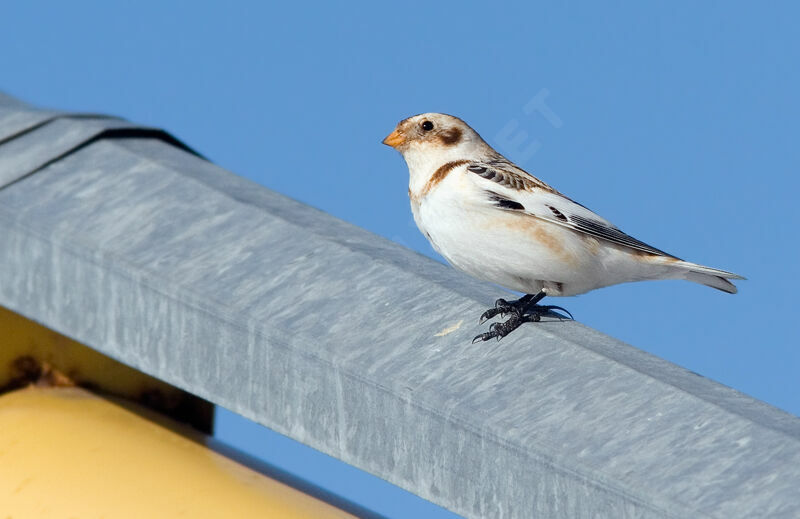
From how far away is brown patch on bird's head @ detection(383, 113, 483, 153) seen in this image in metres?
4.58

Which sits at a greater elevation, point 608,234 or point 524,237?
point 608,234

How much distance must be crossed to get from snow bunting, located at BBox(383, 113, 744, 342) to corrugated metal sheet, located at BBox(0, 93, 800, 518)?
0.94 metres

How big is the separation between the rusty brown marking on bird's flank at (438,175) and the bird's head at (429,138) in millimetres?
121

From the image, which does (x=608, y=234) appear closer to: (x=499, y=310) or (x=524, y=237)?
(x=524, y=237)

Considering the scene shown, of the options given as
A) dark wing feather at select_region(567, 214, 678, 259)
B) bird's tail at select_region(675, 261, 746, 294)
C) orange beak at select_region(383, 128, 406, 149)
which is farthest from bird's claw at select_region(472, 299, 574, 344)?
orange beak at select_region(383, 128, 406, 149)

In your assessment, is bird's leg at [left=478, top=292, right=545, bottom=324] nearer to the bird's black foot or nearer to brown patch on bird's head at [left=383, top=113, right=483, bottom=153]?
the bird's black foot

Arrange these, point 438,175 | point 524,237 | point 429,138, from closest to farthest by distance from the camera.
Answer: point 524,237 < point 438,175 < point 429,138

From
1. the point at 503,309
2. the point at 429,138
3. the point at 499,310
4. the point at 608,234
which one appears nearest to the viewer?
the point at 499,310

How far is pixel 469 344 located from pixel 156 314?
2.45ft

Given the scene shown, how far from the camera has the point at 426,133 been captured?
15.0 feet

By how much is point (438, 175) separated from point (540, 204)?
355 mm

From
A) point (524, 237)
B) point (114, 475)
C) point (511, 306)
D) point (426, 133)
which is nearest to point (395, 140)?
point (426, 133)

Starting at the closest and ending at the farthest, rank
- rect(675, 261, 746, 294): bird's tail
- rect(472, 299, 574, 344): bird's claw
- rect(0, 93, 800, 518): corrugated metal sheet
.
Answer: rect(0, 93, 800, 518): corrugated metal sheet < rect(472, 299, 574, 344): bird's claw < rect(675, 261, 746, 294): bird's tail

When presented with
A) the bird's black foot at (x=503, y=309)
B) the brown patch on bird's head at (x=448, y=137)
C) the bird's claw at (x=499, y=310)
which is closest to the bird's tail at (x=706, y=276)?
the bird's black foot at (x=503, y=309)
